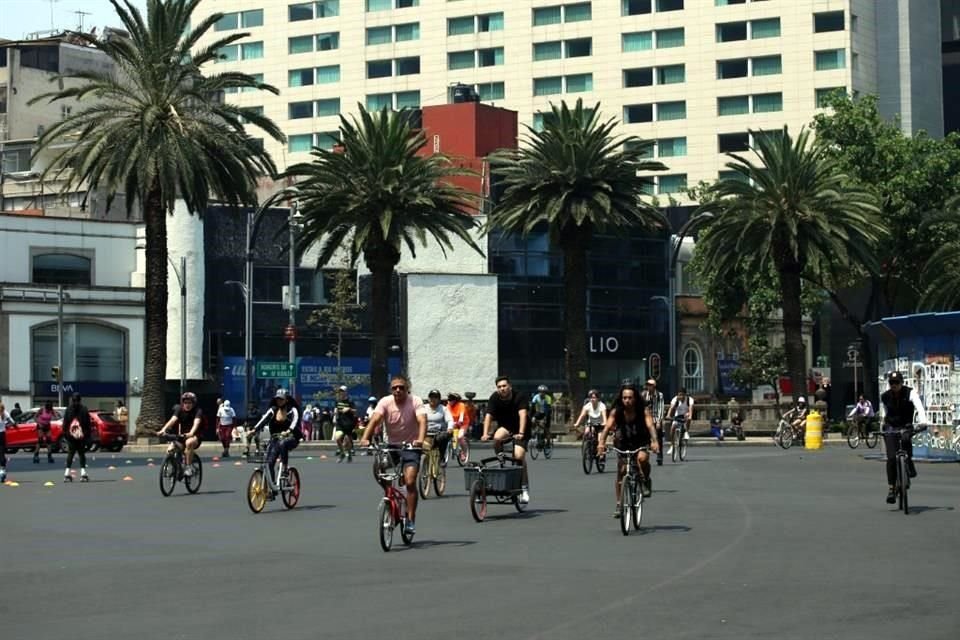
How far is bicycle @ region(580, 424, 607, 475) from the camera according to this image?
35750mm

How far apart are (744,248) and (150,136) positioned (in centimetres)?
2208

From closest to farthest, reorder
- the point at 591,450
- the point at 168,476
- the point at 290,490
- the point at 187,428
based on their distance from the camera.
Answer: the point at 290,490, the point at 168,476, the point at 187,428, the point at 591,450

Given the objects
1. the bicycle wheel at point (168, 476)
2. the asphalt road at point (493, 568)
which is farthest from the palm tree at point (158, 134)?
the asphalt road at point (493, 568)

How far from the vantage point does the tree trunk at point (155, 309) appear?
54.3 meters

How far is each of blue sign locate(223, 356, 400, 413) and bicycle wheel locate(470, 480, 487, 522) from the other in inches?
2163

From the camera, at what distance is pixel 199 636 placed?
40.2ft

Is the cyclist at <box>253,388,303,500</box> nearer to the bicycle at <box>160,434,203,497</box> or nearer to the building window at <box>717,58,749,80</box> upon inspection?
the bicycle at <box>160,434,203,497</box>

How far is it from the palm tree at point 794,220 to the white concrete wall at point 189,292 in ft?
80.0

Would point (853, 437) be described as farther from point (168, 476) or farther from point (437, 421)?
point (168, 476)

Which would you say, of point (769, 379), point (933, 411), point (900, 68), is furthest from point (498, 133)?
point (933, 411)

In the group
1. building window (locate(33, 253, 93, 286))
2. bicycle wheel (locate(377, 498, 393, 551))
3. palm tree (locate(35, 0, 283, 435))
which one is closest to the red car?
palm tree (locate(35, 0, 283, 435))

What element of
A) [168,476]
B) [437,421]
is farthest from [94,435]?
[437,421]

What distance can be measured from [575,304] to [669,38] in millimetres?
46768

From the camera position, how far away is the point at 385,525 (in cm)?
1830
